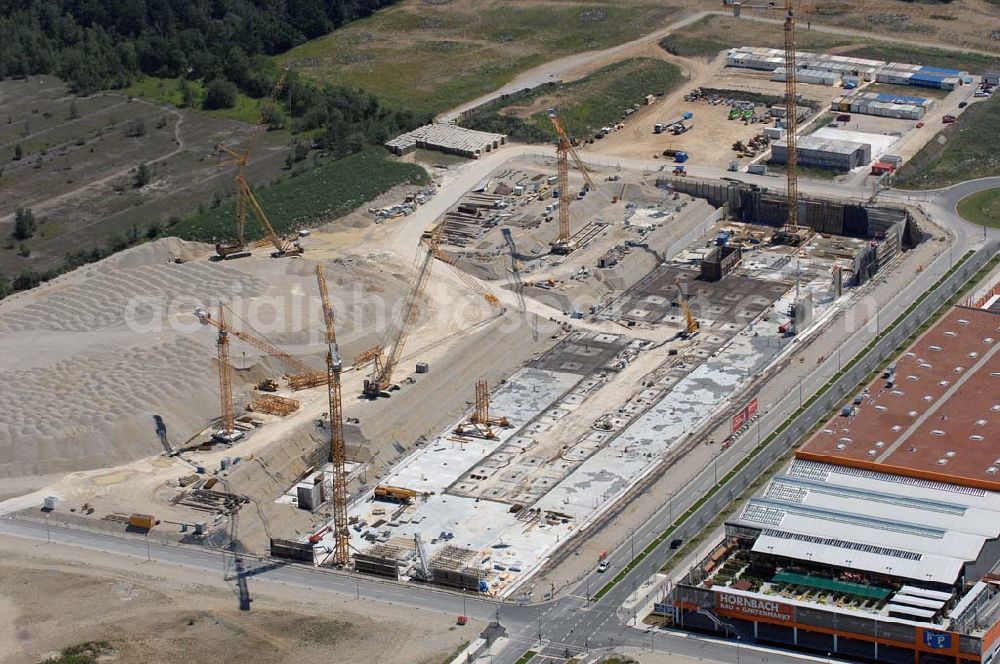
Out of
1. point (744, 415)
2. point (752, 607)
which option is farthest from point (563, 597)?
point (744, 415)

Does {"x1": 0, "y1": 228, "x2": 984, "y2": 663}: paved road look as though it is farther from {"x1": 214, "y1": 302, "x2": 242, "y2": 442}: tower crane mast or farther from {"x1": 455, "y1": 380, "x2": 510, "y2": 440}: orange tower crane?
{"x1": 455, "y1": 380, "x2": 510, "y2": 440}: orange tower crane

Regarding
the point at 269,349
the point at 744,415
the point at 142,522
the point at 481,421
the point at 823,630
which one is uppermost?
the point at 269,349

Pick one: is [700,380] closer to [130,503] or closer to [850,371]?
[850,371]

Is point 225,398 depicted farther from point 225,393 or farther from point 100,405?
point 100,405

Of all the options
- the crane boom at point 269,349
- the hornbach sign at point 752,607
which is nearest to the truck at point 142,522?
the crane boom at point 269,349

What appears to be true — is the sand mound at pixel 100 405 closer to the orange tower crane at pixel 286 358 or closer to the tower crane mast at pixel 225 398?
the tower crane mast at pixel 225 398

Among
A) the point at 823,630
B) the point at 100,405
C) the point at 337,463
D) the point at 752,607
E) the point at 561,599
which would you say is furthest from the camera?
the point at 100,405

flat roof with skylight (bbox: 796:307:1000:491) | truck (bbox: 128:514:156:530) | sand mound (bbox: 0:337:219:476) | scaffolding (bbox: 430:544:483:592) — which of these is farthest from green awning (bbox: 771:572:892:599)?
sand mound (bbox: 0:337:219:476)
